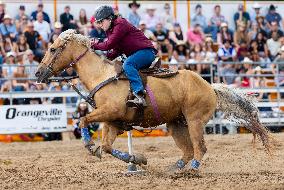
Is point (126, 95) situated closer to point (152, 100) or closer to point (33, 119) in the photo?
point (152, 100)

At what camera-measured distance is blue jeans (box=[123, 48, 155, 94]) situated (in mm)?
10234

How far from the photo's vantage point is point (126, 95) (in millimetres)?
10312

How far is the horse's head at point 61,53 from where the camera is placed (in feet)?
34.9

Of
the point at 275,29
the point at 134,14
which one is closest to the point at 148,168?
the point at 134,14

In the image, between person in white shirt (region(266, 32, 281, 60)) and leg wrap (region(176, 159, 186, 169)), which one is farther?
person in white shirt (region(266, 32, 281, 60))

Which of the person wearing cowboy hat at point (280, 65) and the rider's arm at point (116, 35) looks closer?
the rider's arm at point (116, 35)

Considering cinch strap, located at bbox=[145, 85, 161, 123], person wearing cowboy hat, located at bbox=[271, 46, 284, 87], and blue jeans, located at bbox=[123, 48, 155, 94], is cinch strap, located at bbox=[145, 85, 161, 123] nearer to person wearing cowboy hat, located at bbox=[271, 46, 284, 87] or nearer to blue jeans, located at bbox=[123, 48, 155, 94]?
blue jeans, located at bbox=[123, 48, 155, 94]

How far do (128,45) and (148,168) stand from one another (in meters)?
1.94

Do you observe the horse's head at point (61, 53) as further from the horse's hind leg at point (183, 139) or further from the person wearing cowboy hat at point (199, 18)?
the person wearing cowboy hat at point (199, 18)

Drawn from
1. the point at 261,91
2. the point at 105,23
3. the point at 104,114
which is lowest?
the point at 261,91

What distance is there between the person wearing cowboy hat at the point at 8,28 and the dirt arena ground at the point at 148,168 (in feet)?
10.3

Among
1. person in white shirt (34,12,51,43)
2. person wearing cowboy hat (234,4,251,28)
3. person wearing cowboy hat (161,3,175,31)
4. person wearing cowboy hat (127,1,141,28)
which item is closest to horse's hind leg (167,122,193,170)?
person in white shirt (34,12,51,43)

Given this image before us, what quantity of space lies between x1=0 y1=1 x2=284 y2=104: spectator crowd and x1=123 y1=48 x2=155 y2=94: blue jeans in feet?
23.0

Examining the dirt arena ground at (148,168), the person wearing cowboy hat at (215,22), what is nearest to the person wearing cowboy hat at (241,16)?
the person wearing cowboy hat at (215,22)
